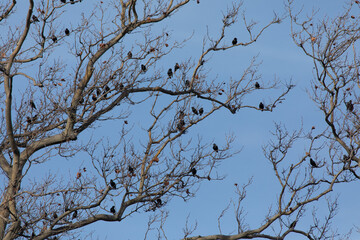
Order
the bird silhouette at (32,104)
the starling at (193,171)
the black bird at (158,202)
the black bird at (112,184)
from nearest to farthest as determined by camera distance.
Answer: the black bird at (112,184) < the black bird at (158,202) < the starling at (193,171) < the bird silhouette at (32,104)

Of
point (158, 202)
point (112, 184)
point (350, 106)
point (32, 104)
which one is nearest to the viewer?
point (112, 184)

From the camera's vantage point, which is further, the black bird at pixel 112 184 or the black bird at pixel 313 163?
the black bird at pixel 313 163

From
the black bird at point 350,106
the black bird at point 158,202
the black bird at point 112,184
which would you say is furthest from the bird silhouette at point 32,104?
the black bird at point 350,106

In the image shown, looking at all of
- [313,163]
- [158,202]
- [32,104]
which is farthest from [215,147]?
[32,104]

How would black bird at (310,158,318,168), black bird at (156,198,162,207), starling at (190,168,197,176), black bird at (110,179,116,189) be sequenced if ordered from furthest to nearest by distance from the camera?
1. starling at (190,168,197,176)
2. black bird at (156,198,162,207)
3. black bird at (310,158,318,168)
4. black bird at (110,179,116,189)

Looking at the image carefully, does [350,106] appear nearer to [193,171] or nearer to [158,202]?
[193,171]

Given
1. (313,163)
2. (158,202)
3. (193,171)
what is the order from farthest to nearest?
(193,171) < (158,202) < (313,163)

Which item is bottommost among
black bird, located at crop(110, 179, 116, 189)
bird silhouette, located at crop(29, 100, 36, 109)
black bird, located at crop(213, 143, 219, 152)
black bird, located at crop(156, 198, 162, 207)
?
black bird, located at crop(156, 198, 162, 207)

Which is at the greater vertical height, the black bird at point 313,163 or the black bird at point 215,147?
the black bird at point 215,147

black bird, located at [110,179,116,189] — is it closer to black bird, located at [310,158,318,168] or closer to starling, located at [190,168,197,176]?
starling, located at [190,168,197,176]

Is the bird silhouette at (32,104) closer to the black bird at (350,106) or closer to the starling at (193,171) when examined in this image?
the starling at (193,171)

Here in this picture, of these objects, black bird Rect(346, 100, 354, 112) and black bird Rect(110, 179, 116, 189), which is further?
black bird Rect(346, 100, 354, 112)

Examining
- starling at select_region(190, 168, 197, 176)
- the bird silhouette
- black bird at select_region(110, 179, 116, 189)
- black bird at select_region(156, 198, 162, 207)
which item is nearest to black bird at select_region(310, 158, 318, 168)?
starling at select_region(190, 168, 197, 176)

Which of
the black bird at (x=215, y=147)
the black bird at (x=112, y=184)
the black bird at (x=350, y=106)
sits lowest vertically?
the black bird at (x=112, y=184)
